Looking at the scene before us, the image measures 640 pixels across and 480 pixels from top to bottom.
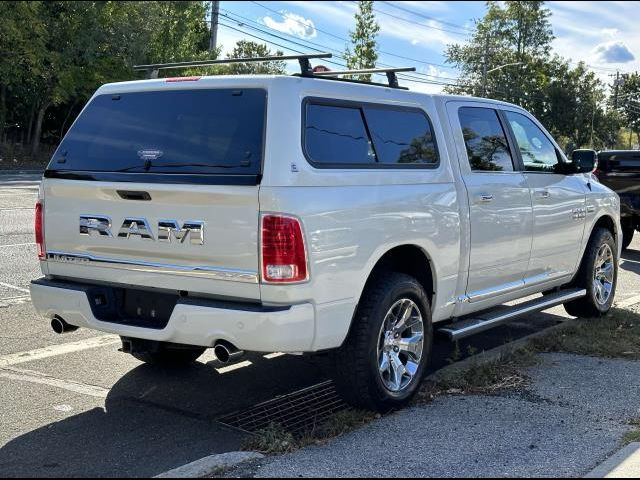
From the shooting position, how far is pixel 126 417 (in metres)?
4.80

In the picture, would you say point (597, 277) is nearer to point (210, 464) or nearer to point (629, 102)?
point (210, 464)

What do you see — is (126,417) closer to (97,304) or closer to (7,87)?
(97,304)

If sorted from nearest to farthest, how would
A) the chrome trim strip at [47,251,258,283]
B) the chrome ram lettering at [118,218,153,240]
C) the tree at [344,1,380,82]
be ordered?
the chrome trim strip at [47,251,258,283] → the chrome ram lettering at [118,218,153,240] → the tree at [344,1,380,82]

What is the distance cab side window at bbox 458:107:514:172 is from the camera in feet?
19.4

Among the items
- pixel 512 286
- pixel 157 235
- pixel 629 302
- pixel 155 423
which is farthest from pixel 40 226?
pixel 629 302

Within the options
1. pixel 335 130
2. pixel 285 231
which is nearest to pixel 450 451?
pixel 285 231

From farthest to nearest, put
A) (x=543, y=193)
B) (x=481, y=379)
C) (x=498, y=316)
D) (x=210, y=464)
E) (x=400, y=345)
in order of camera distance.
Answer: (x=543, y=193)
(x=498, y=316)
(x=481, y=379)
(x=400, y=345)
(x=210, y=464)

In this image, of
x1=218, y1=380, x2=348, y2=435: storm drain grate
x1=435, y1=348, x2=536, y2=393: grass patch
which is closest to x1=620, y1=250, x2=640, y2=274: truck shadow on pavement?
x1=435, y1=348, x2=536, y2=393: grass patch

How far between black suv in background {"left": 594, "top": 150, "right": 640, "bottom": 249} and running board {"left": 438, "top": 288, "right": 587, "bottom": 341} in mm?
5301

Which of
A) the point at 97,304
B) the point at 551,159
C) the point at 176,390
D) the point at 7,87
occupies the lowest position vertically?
the point at 176,390

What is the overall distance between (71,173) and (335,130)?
5.66ft

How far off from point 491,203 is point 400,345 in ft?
4.92

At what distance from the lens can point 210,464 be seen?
12.8 feet

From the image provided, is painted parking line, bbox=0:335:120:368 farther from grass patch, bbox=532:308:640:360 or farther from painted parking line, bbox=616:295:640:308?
painted parking line, bbox=616:295:640:308
